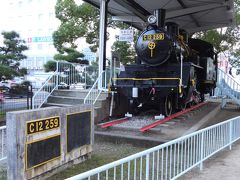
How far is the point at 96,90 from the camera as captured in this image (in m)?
12.1

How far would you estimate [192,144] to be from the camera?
597 cm

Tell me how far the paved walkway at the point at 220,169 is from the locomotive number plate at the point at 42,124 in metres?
2.55

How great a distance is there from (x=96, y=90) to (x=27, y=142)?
7.10 m

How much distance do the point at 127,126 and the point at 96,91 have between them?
2687mm

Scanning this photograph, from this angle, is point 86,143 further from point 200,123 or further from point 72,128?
point 200,123

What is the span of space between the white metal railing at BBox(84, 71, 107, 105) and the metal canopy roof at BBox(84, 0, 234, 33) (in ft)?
12.4

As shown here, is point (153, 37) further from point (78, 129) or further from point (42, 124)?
point (42, 124)

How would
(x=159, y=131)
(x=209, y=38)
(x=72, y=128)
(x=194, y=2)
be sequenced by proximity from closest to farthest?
(x=72, y=128)
(x=159, y=131)
(x=194, y=2)
(x=209, y=38)

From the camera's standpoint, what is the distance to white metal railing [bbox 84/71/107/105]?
11.6 meters

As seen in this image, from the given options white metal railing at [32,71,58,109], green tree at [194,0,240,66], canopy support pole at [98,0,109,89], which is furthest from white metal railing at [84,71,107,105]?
green tree at [194,0,240,66]

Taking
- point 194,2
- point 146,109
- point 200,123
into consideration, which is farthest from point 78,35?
point 200,123

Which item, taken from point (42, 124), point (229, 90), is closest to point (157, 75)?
point (229, 90)

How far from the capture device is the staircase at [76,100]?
445 inches

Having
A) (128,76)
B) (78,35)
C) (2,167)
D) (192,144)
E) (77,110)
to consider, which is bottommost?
(2,167)
